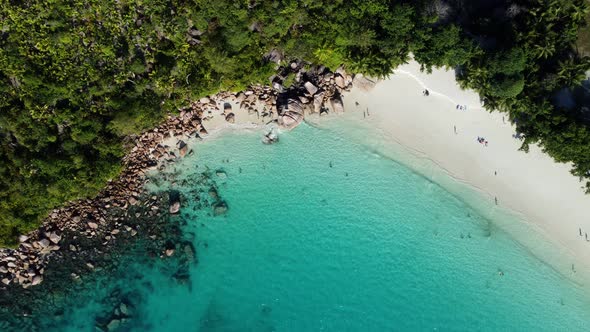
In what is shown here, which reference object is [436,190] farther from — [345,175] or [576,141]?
[576,141]

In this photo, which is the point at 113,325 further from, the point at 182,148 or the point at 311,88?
the point at 311,88

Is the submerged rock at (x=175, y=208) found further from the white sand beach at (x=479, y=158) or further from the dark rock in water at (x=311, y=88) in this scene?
the dark rock in water at (x=311, y=88)

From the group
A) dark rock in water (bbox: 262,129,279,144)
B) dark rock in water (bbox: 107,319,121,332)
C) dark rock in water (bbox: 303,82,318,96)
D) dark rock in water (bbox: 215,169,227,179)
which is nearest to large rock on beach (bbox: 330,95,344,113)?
dark rock in water (bbox: 303,82,318,96)

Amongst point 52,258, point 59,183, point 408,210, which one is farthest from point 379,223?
point 52,258

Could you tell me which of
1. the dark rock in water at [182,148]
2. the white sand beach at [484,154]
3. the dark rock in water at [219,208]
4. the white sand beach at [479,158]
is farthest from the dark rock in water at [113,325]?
the white sand beach at [484,154]

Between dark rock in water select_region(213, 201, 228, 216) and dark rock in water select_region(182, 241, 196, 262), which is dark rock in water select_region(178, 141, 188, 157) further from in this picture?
dark rock in water select_region(182, 241, 196, 262)
